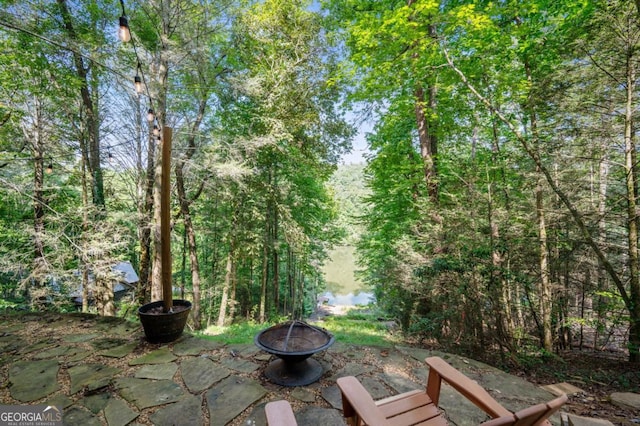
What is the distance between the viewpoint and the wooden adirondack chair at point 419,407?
3.70 ft

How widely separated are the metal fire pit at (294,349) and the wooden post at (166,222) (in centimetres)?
142

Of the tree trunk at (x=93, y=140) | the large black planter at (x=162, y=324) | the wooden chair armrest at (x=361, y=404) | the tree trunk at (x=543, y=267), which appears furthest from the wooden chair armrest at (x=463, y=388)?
the tree trunk at (x=93, y=140)

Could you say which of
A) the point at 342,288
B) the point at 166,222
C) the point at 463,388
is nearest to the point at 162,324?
the point at 166,222

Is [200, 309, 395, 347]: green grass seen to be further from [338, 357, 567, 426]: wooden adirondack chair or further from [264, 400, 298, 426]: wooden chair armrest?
[264, 400, 298, 426]: wooden chair armrest

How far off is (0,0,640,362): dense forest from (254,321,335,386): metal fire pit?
196 cm

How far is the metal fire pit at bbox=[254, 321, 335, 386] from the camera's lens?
7.97 feet

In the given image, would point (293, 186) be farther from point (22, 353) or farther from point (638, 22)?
point (638, 22)

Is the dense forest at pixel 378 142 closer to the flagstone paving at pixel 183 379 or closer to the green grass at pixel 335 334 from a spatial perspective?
the green grass at pixel 335 334

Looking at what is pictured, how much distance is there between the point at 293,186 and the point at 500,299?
6.03 m

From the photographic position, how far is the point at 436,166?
5203 millimetres

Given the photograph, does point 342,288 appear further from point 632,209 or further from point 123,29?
point 123,29

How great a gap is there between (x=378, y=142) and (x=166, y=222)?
510 cm

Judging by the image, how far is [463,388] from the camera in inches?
60.6

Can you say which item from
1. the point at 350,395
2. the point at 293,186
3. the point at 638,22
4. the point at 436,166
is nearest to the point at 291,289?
the point at 293,186
